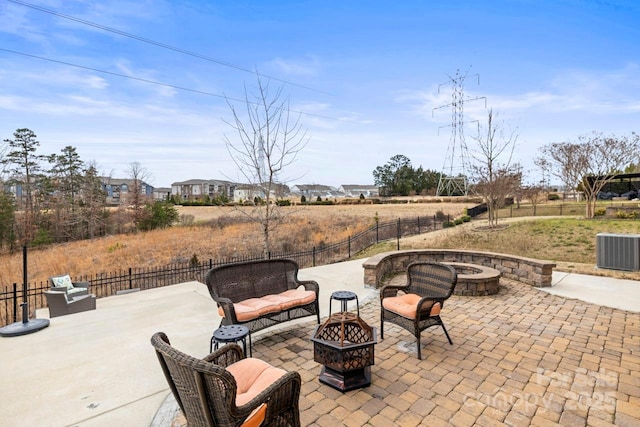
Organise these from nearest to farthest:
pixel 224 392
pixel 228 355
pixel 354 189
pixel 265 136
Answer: pixel 224 392 → pixel 228 355 → pixel 265 136 → pixel 354 189

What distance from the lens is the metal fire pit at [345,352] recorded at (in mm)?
2826

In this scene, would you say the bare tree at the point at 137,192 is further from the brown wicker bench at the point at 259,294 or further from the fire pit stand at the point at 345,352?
the fire pit stand at the point at 345,352

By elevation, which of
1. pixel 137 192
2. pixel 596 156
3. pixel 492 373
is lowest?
pixel 492 373

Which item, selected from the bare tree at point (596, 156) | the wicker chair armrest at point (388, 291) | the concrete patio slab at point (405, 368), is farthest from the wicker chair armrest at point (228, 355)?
the bare tree at point (596, 156)

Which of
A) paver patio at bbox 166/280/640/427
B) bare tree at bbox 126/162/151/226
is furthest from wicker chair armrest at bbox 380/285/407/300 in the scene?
bare tree at bbox 126/162/151/226

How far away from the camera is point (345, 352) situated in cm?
281

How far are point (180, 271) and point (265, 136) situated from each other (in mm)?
5128

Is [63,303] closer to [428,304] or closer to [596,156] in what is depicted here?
[428,304]

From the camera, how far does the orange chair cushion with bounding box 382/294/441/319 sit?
12.0 feet

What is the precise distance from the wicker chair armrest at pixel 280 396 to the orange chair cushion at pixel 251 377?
0.53ft

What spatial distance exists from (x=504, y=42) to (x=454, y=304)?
9372mm

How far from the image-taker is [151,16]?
7973 millimetres

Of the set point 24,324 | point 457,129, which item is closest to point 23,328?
point 24,324

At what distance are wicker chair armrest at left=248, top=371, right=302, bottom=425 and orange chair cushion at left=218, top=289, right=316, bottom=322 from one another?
67.6 inches
